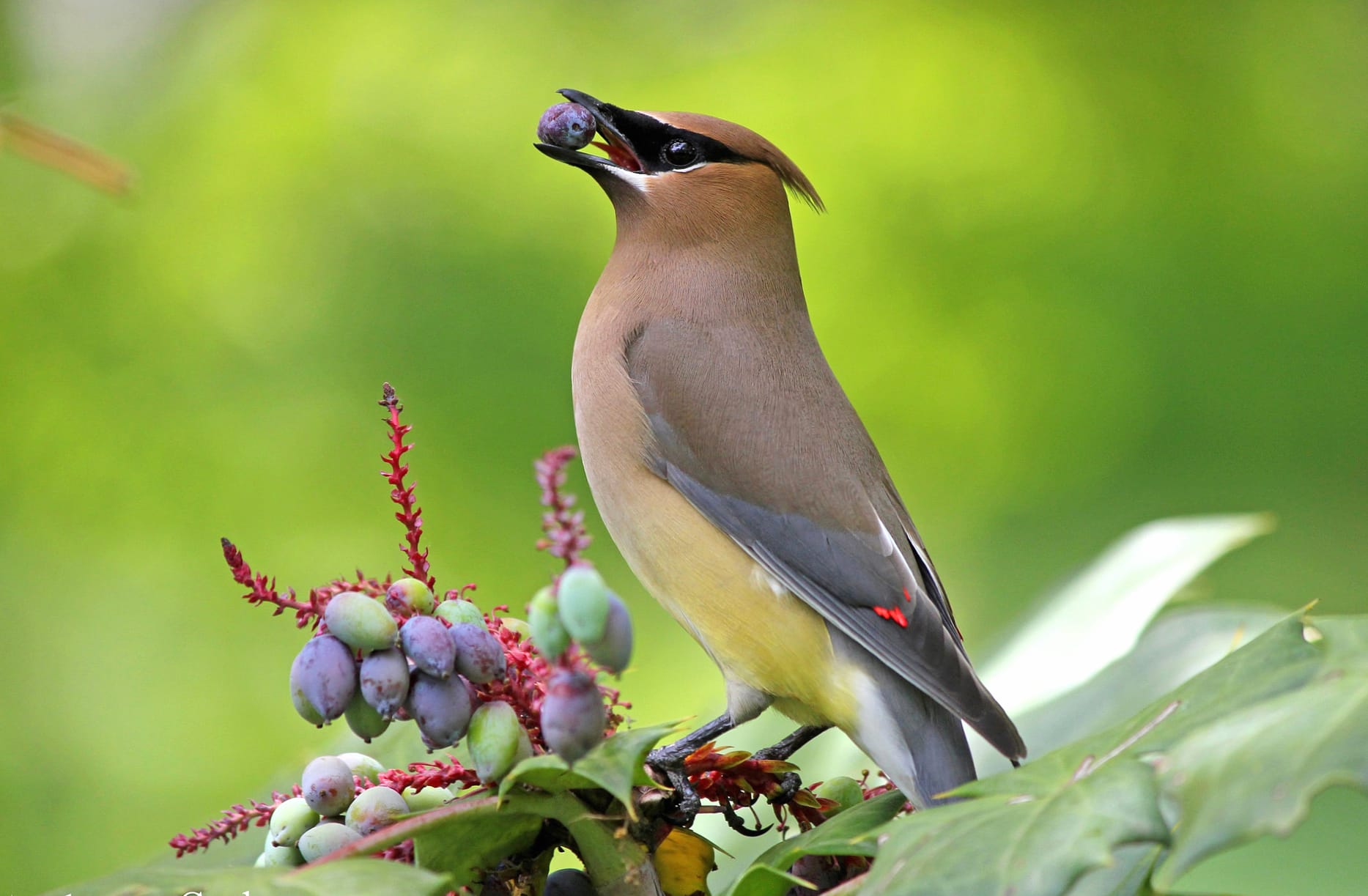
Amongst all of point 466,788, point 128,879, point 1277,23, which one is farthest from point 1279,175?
point 128,879

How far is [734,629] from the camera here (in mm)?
1912

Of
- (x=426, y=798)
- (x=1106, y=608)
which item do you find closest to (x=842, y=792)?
(x=426, y=798)

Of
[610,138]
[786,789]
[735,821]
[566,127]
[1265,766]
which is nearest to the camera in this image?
[1265,766]

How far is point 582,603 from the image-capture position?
0.91 metres

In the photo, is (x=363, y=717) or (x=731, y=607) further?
(x=731, y=607)

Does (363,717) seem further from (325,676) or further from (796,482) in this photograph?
(796,482)

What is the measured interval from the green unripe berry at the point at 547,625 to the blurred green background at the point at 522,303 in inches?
97.9

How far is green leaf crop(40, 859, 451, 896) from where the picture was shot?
0.91 m

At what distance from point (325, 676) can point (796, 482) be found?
90 centimetres

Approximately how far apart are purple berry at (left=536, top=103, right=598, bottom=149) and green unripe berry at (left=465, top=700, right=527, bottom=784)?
114cm

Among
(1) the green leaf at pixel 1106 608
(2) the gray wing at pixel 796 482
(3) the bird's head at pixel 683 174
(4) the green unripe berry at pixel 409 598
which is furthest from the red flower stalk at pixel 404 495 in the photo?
(3) the bird's head at pixel 683 174

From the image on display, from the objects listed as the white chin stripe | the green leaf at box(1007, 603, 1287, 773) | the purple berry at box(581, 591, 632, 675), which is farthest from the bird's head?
the purple berry at box(581, 591, 632, 675)

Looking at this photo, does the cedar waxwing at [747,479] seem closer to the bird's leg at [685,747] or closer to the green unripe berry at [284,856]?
the bird's leg at [685,747]

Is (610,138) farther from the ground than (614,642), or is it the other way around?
(610,138)
